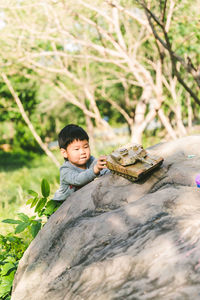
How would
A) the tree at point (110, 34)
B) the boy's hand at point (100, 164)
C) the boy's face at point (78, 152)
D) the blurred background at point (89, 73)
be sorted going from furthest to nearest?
the blurred background at point (89, 73) < the tree at point (110, 34) < the boy's face at point (78, 152) < the boy's hand at point (100, 164)

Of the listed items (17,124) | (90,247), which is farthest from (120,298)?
(17,124)

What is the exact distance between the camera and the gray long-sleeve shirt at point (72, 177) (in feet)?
9.49

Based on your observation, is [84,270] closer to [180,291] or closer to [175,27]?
[180,291]

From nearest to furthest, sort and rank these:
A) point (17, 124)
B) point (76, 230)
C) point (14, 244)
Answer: point (76, 230) → point (14, 244) → point (17, 124)

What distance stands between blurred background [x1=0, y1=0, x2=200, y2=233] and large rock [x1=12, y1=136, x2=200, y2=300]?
86.5 inches

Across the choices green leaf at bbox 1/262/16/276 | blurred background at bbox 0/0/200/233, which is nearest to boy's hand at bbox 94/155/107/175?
green leaf at bbox 1/262/16/276

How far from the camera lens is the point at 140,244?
6.12 feet

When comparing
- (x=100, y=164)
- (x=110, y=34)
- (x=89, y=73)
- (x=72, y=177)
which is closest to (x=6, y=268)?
(x=72, y=177)

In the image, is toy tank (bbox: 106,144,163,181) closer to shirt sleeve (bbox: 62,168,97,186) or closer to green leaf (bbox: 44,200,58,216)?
shirt sleeve (bbox: 62,168,97,186)

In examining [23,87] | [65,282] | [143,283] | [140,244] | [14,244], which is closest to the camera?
[143,283]

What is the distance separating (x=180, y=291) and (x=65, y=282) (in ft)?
2.84

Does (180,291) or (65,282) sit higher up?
(180,291)

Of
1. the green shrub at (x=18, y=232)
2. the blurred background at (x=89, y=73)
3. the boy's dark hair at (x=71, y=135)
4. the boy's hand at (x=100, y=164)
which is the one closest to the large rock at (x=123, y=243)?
the boy's hand at (x=100, y=164)

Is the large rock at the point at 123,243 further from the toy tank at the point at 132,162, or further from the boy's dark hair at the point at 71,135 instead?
the boy's dark hair at the point at 71,135
